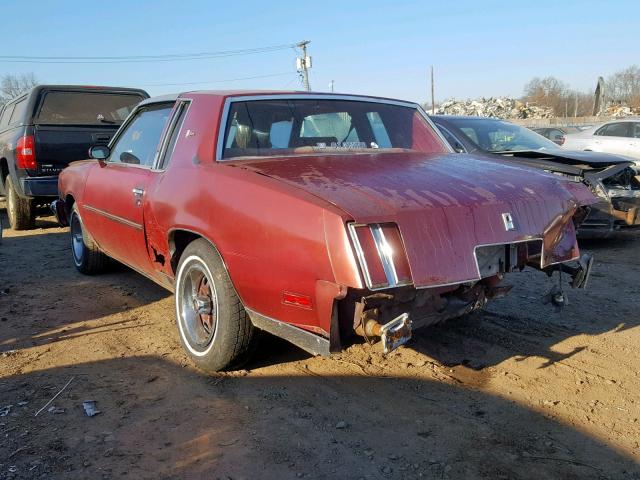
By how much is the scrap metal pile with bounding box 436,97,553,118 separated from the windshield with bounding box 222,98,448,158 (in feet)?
161

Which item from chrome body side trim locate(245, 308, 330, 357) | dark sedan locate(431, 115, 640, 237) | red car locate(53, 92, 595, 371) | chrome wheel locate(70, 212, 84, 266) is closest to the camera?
red car locate(53, 92, 595, 371)

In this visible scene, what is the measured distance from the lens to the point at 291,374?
325 cm

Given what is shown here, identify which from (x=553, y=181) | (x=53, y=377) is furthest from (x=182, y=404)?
(x=553, y=181)

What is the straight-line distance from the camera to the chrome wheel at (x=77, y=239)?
562 centimetres

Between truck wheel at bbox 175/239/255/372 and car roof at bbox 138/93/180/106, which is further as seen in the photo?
car roof at bbox 138/93/180/106

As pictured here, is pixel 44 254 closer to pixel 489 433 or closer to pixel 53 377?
pixel 53 377

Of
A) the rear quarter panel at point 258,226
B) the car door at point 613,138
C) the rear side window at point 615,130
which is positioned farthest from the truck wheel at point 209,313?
the rear side window at point 615,130

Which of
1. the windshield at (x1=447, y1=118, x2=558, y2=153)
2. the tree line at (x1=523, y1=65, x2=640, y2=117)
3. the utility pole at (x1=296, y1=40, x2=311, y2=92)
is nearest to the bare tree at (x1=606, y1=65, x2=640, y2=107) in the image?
the tree line at (x1=523, y1=65, x2=640, y2=117)

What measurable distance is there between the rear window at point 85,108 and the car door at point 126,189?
3.57 meters

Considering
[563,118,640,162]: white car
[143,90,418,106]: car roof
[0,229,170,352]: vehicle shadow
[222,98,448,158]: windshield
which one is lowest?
[0,229,170,352]: vehicle shadow

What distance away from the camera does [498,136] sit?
7285 mm

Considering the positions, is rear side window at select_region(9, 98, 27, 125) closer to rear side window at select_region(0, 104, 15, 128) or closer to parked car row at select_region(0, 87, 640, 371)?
rear side window at select_region(0, 104, 15, 128)

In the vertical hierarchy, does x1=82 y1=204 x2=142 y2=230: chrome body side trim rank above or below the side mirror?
below

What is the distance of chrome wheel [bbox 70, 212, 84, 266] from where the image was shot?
562 cm
